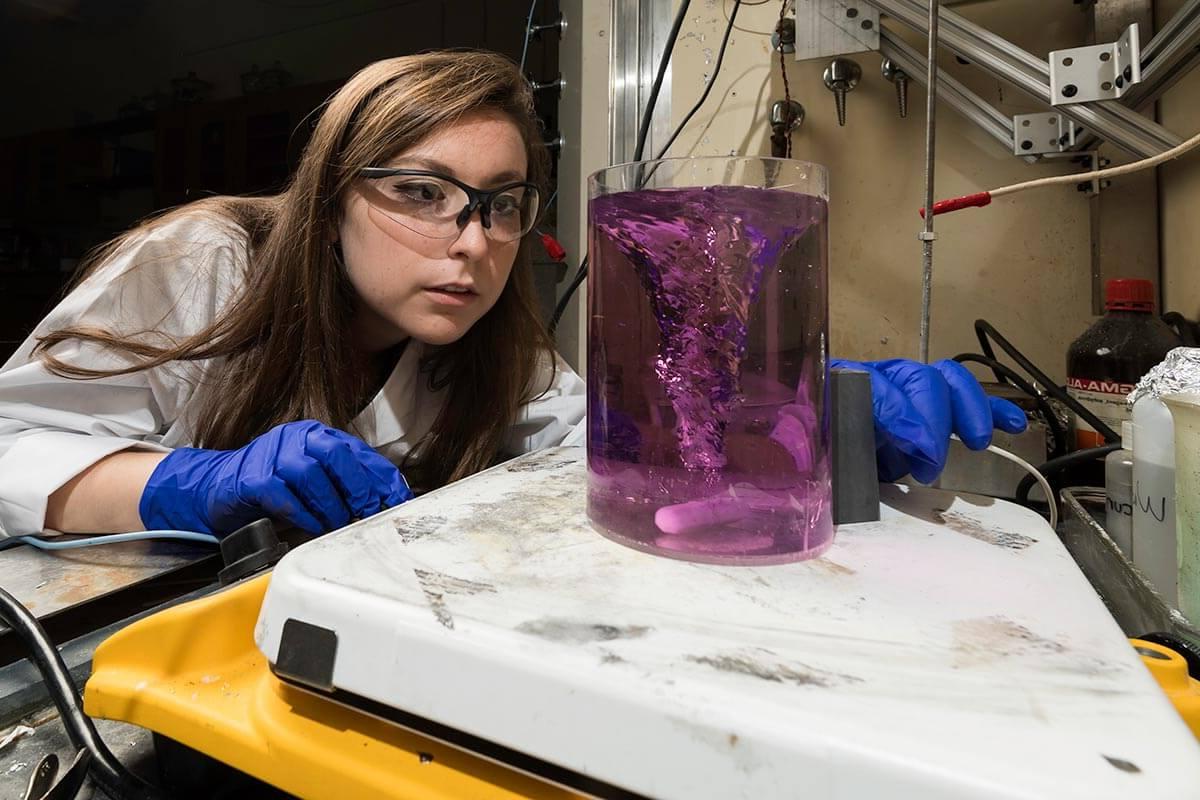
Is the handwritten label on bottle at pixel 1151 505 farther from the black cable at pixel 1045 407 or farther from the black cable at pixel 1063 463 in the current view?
the black cable at pixel 1045 407

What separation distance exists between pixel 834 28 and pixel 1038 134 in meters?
0.36

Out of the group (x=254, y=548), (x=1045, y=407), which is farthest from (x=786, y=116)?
(x=254, y=548)

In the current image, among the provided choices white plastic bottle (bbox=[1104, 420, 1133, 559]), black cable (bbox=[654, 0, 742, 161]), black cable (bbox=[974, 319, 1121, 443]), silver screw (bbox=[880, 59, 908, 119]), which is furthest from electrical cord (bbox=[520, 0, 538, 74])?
white plastic bottle (bbox=[1104, 420, 1133, 559])

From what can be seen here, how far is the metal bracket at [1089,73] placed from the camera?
776mm

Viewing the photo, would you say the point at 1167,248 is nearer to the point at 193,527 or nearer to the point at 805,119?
the point at 805,119

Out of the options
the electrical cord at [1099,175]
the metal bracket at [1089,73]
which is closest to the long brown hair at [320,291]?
the electrical cord at [1099,175]

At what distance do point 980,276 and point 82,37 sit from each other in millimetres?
1698

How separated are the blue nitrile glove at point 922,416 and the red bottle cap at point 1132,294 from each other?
1.41ft

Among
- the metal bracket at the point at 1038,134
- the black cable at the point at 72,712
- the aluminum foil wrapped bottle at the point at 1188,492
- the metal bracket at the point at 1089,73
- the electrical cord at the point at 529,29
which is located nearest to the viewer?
the black cable at the point at 72,712

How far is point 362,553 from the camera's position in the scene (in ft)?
1.04

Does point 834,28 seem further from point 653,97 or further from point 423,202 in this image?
point 423,202

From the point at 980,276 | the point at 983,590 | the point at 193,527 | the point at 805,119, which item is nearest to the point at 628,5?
the point at 805,119

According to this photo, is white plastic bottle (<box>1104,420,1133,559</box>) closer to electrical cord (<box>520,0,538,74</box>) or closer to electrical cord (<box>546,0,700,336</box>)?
electrical cord (<box>546,0,700,336</box>)

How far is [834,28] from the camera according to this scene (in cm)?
99
